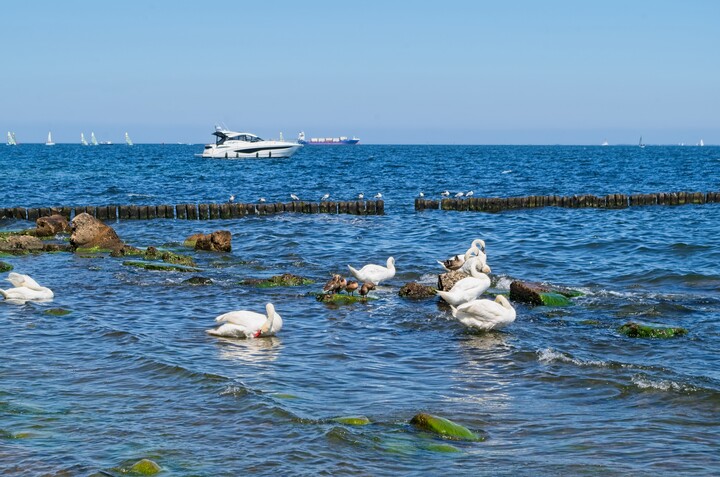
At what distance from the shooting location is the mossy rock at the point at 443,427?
28.5 feet

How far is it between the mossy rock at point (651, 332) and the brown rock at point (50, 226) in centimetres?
1935

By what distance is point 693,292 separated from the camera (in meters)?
17.8

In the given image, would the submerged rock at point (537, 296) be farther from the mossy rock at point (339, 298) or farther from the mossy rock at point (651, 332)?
the mossy rock at point (339, 298)

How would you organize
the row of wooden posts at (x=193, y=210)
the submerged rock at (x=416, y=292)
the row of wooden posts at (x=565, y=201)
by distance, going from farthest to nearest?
the row of wooden posts at (x=565, y=201)
the row of wooden posts at (x=193, y=210)
the submerged rock at (x=416, y=292)

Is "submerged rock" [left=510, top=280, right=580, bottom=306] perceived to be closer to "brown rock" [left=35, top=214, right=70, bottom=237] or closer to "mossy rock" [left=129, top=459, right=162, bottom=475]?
"mossy rock" [left=129, top=459, right=162, bottom=475]

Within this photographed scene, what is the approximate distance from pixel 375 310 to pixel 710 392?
6.85 metres

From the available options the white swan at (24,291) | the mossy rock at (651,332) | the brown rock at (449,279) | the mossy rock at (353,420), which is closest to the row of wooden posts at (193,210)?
the white swan at (24,291)

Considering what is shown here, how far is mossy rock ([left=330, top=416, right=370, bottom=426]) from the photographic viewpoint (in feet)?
29.7

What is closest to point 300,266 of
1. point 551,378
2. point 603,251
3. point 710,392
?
point 603,251

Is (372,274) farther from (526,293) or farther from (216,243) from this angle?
(216,243)

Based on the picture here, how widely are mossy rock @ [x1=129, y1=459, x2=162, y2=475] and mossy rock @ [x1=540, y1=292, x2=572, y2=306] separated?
397 inches

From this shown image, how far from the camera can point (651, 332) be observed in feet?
44.3

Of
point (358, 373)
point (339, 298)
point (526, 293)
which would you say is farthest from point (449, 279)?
point (358, 373)

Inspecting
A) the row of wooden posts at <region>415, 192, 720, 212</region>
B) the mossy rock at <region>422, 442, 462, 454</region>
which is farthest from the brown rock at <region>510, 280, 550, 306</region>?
the row of wooden posts at <region>415, 192, 720, 212</region>
